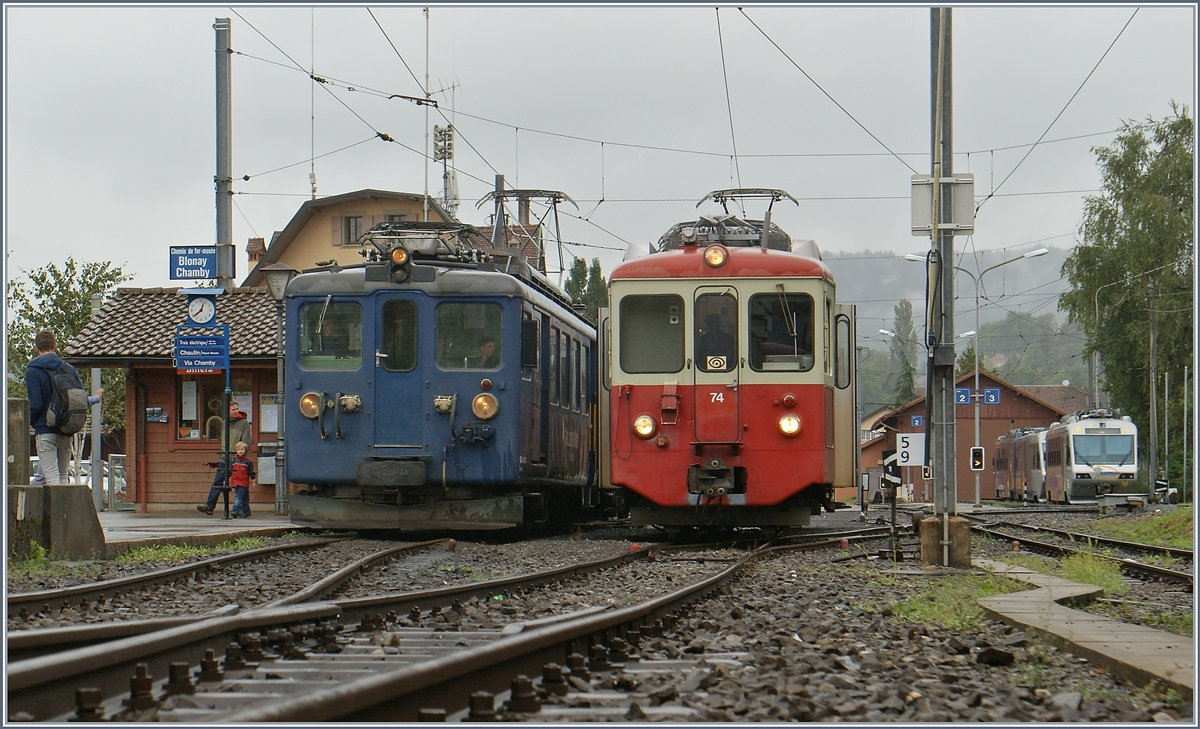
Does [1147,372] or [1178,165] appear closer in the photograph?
[1178,165]

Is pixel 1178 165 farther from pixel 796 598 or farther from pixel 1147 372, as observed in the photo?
pixel 796 598

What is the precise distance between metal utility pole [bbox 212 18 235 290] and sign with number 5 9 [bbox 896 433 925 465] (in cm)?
877

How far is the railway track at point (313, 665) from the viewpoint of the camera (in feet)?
12.2

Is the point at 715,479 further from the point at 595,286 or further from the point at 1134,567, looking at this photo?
the point at 595,286

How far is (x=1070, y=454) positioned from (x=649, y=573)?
35044 millimetres

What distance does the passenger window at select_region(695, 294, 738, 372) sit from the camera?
13266 mm

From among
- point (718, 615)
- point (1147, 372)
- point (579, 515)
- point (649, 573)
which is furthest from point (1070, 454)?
point (718, 615)

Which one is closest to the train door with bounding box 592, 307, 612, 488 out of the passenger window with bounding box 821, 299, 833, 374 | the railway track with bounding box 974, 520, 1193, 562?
the passenger window with bounding box 821, 299, 833, 374

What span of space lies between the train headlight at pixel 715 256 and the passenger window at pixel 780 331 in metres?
0.49

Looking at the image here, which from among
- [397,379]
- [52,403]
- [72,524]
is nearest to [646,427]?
[397,379]

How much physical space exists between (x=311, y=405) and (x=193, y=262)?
3945 mm

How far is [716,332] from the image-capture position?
13336mm

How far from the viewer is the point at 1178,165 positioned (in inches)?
1690

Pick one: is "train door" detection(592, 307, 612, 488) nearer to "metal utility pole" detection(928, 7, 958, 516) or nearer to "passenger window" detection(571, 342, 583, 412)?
"passenger window" detection(571, 342, 583, 412)
